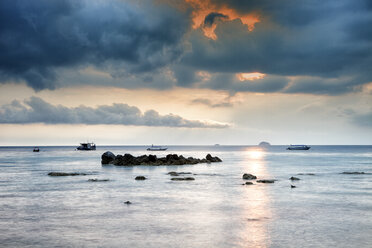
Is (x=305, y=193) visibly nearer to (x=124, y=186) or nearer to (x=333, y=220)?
(x=333, y=220)

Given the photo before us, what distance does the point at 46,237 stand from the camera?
21.8 metres

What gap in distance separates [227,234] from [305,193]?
21.3 metres

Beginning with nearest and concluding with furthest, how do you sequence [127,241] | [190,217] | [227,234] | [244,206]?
A: 1. [127,241]
2. [227,234]
3. [190,217]
4. [244,206]

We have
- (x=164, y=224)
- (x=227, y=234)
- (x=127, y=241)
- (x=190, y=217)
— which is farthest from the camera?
(x=190, y=217)

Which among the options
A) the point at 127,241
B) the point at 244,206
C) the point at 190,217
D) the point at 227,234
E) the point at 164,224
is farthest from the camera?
the point at 244,206

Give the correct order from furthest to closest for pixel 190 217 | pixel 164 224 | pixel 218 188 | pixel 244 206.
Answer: pixel 218 188 → pixel 244 206 → pixel 190 217 → pixel 164 224

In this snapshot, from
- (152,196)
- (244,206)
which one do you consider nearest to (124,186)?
(152,196)

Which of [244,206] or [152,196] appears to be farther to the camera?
[152,196]

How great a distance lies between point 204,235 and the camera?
72.4 feet

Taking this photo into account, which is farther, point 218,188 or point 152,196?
point 218,188

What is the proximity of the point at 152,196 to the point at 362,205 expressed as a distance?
69.0ft

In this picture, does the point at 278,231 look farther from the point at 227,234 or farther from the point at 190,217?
the point at 190,217

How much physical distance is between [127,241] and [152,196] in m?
17.9

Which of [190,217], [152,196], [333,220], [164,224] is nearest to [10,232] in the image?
[164,224]
